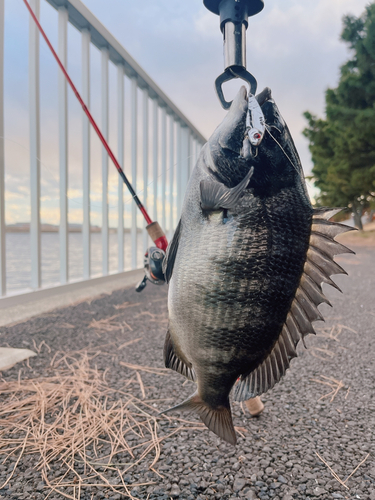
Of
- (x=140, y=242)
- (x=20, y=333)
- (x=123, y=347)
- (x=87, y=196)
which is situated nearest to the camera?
(x=123, y=347)

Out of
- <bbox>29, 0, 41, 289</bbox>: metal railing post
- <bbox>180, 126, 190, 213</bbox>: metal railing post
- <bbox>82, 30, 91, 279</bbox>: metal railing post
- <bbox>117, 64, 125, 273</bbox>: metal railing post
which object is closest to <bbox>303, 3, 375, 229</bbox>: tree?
<bbox>180, 126, 190, 213</bbox>: metal railing post

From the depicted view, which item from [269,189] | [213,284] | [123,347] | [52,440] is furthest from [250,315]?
[123,347]

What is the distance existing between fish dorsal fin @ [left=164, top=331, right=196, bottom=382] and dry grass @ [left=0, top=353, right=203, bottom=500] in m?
0.48

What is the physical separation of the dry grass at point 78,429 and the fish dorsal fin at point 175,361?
48 centimetres

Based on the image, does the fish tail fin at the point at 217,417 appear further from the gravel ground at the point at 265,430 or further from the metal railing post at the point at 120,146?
the metal railing post at the point at 120,146

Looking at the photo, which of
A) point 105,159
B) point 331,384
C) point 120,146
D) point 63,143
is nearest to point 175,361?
point 331,384

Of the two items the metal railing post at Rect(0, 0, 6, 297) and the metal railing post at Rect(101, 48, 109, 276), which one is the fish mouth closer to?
the metal railing post at Rect(0, 0, 6, 297)

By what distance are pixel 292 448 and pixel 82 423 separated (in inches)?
35.2

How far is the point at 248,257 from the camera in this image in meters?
0.89

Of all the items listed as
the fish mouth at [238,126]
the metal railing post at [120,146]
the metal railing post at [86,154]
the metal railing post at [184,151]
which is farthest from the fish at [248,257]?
the metal railing post at [184,151]

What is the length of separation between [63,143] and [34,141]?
37 cm

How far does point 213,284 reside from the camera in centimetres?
91

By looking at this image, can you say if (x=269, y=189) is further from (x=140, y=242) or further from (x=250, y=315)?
(x=140, y=242)

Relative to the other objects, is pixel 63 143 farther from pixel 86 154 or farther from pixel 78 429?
pixel 78 429
